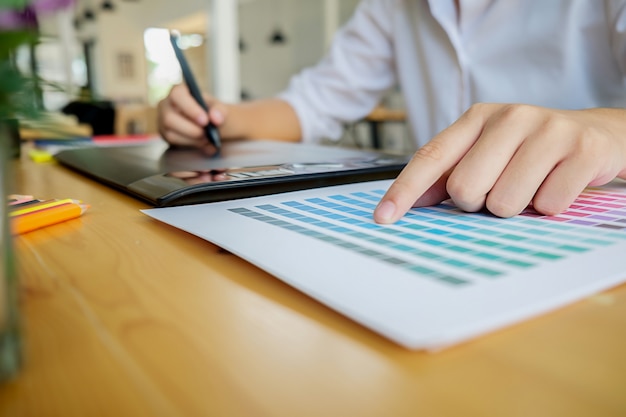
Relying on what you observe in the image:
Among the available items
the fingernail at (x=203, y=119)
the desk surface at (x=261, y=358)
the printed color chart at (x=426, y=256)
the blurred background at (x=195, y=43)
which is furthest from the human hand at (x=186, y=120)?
the blurred background at (x=195, y=43)

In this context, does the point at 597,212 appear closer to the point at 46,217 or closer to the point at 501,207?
the point at 501,207

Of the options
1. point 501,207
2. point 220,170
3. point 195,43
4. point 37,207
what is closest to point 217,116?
point 220,170

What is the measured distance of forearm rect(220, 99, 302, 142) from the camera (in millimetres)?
872

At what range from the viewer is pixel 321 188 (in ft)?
1.41

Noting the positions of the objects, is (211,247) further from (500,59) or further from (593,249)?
(500,59)

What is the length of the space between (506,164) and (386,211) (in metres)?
0.10

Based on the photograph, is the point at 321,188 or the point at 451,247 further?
the point at 321,188

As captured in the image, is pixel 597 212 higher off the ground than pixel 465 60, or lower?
lower

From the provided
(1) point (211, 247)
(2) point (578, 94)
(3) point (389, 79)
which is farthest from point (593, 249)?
(3) point (389, 79)

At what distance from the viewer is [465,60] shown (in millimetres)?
825

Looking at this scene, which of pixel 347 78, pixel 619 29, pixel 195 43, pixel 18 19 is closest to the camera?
pixel 18 19

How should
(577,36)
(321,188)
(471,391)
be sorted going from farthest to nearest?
(577,36) → (321,188) → (471,391)

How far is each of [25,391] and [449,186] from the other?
27 cm

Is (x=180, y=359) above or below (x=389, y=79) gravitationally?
below
